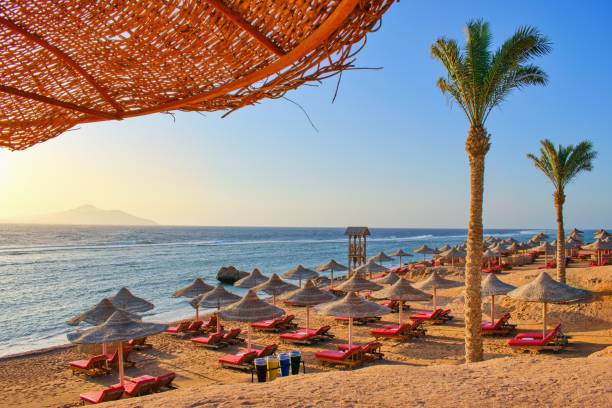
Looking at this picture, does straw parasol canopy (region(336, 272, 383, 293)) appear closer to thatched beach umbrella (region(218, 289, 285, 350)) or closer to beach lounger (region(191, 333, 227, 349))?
beach lounger (region(191, 333, 227, 349))

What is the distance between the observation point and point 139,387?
10.3m

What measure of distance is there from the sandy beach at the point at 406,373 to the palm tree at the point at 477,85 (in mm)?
1669

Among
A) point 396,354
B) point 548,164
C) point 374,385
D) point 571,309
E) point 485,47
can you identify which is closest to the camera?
point 374,385

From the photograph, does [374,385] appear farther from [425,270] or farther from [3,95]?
[425,270]

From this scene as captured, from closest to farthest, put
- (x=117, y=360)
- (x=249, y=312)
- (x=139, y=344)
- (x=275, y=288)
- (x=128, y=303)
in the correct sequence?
(x=249, y=312) < (x=117, y=360) < (x=139, y=344) < (x=128, y=303) < (x=275, y=288)

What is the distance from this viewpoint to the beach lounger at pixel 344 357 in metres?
12.4

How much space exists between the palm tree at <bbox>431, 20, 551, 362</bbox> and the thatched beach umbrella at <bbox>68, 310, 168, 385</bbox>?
790 centimetres

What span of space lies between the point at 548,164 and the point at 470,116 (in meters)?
11.5

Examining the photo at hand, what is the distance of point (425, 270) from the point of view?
31.1 meters

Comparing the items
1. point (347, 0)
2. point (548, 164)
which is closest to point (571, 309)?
point (548, 164)

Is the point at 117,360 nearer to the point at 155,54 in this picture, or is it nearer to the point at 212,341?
the point at 212,341

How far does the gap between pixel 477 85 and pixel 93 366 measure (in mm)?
13256

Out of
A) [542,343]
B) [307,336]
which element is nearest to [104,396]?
[307,336]

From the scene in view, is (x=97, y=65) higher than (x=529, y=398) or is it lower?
higher
